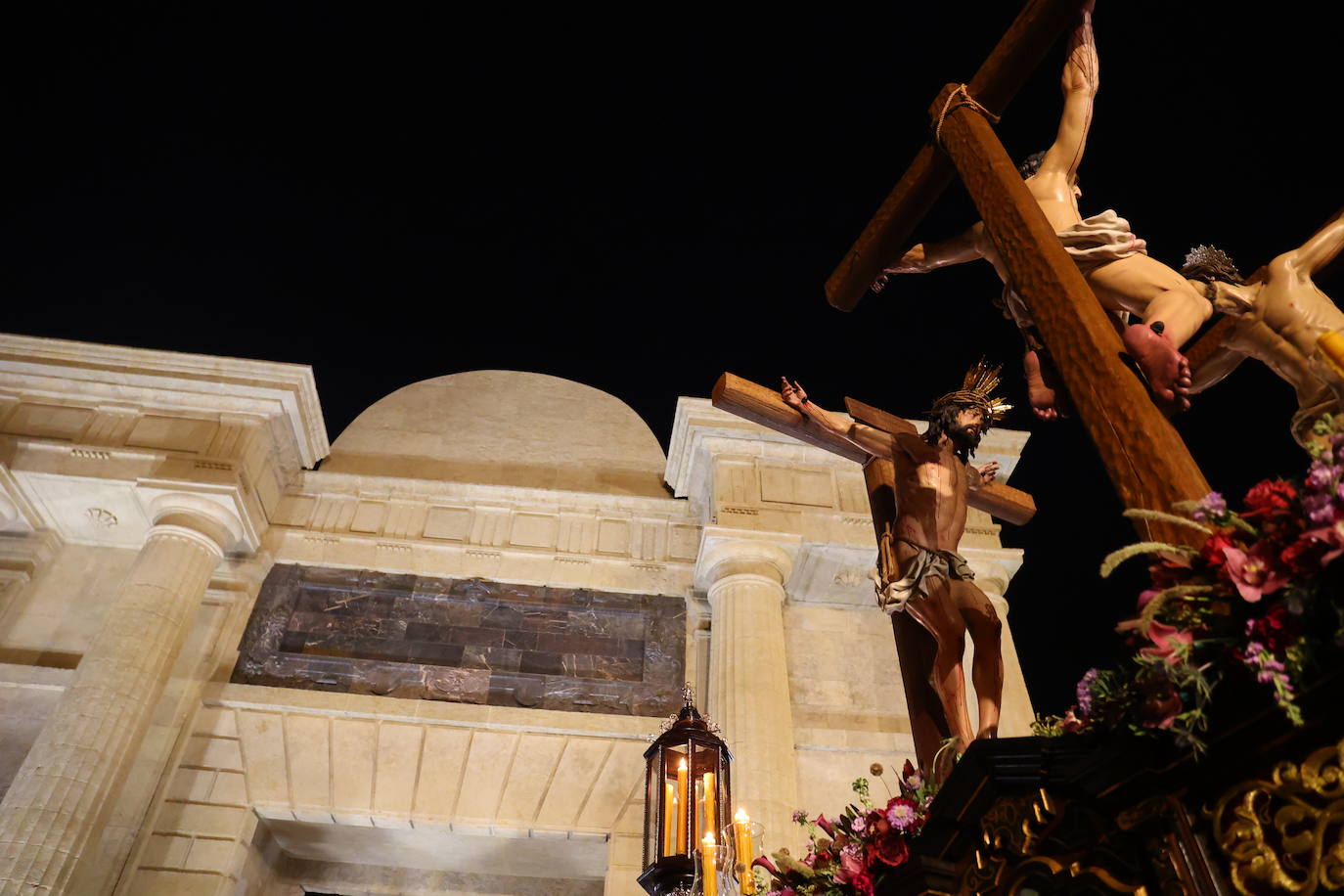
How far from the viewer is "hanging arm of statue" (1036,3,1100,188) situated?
12.2 ft

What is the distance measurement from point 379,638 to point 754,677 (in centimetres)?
412

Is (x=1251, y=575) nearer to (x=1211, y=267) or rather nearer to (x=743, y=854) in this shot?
(x=1211, y=267)

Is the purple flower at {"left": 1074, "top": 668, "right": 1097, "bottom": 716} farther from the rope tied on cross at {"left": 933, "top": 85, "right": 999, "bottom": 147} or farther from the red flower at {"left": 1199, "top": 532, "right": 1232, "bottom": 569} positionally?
the rope tied on cross at {"left": 933, "top": 85, "right": 999, "bottom": 147}

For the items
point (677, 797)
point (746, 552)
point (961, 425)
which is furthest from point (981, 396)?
point (746, 552)

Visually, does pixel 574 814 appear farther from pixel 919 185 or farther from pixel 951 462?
pixel 919 185

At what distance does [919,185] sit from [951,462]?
135cm

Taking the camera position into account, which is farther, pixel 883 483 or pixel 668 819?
pixel 668 819

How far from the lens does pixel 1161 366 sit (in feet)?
8.15

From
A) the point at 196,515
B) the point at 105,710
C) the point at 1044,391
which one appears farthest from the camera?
the point at 196,515

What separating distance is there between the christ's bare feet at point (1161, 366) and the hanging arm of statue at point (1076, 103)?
4.71 feet

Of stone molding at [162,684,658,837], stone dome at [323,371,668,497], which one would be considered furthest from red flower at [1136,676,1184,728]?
stone dome at [323,371,668,497]

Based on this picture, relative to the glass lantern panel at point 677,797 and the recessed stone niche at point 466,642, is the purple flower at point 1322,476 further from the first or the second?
the recessed stone niche at point 466,642

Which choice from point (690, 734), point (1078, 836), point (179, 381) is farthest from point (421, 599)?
point (1078, 836)

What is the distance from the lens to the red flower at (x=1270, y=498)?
66.7 inches
